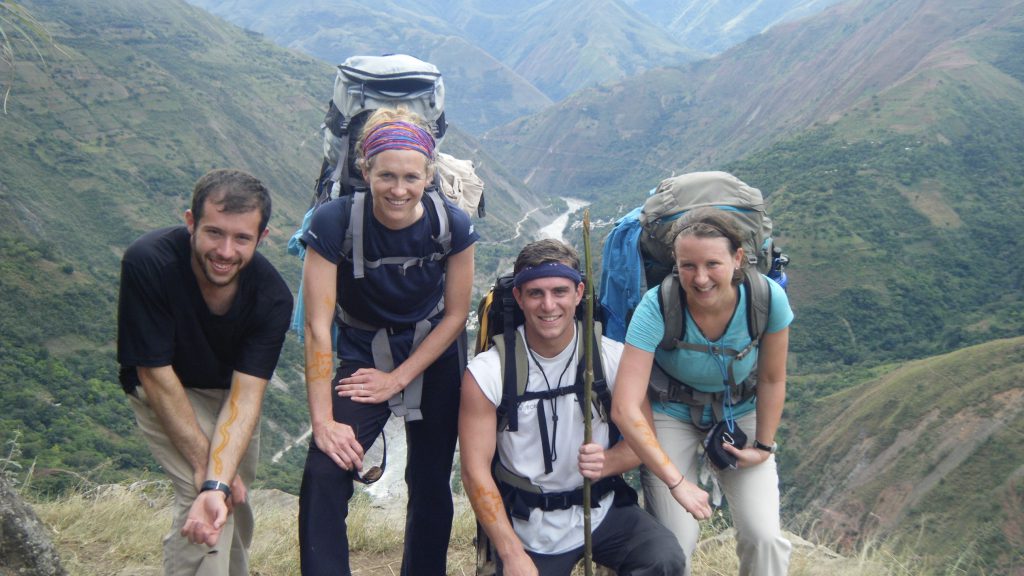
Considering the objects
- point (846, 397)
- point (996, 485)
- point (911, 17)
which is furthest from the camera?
point (911, 17)

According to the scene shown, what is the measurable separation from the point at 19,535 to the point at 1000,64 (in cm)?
7724

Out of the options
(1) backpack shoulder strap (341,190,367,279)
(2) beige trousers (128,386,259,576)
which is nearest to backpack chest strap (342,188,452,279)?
(1) backpack shoulder strap (341,190,367,279)

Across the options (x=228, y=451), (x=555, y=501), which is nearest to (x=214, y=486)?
(x=228, y=451)

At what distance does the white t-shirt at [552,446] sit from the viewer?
3398mm

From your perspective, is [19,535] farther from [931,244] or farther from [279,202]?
[279,202]

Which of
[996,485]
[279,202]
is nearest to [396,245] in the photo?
[996,485]

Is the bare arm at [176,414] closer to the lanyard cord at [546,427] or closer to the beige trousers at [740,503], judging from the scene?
the lanyard cord at [546,427]

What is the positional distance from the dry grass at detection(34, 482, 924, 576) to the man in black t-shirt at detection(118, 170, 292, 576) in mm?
1304

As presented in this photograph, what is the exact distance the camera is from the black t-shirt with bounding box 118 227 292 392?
300 cm

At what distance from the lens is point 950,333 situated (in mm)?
37531

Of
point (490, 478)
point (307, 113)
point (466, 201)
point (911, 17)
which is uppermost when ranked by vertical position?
point (911, 17)

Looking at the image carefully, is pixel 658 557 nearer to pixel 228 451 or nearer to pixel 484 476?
pixel 484 476

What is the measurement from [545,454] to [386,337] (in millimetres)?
854

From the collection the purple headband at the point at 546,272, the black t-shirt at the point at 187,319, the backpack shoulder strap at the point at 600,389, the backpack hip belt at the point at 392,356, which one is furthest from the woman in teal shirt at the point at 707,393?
the black t-shirt at the point at 187,319
